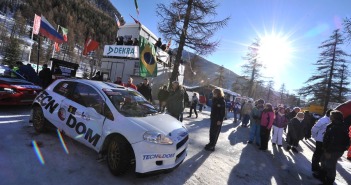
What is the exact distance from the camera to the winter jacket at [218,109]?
19.7 ft

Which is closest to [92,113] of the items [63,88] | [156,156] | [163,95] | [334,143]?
[63,88]

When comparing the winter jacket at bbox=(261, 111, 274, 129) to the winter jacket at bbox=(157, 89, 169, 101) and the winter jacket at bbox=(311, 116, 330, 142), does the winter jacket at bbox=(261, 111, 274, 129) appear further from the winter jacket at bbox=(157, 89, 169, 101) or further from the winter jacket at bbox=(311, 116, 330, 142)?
the winter jacket at bbox=(157, 89, 169, 101)

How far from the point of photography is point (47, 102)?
504cm

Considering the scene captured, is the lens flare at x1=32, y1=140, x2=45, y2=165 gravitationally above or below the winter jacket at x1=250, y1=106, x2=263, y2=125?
below

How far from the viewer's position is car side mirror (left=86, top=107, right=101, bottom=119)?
4.04 m

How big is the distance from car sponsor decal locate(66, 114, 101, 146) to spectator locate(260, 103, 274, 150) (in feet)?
18.8

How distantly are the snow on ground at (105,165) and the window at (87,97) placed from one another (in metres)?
1.05

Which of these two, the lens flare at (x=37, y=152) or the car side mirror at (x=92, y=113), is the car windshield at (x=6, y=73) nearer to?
the lens flare at (x=37, y=152)

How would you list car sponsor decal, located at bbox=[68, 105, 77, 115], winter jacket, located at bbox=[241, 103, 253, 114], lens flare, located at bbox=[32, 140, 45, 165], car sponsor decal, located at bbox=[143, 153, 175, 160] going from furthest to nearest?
winter jacket, located at bbox=[241, 103, 253, 114] < car sponsor decal, located at bbox=[68, 105, 77, 115] < lens flare, located at bbox=[32, 140, 45, 165] < car sponsor decal, located at bbox=[143, 153, 175, 160]

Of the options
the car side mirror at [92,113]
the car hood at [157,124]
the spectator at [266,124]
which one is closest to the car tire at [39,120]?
the car side mirror at [92,113]

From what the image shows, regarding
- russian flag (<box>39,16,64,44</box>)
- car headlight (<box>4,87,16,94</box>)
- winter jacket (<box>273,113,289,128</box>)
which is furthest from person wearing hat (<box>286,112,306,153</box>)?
russian flag (<box>39,16,64,44</box>)

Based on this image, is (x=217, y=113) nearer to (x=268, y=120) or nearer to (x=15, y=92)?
(x=268, y=120)

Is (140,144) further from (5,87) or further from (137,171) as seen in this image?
(5,87)

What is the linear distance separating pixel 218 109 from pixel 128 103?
8.91 ft
